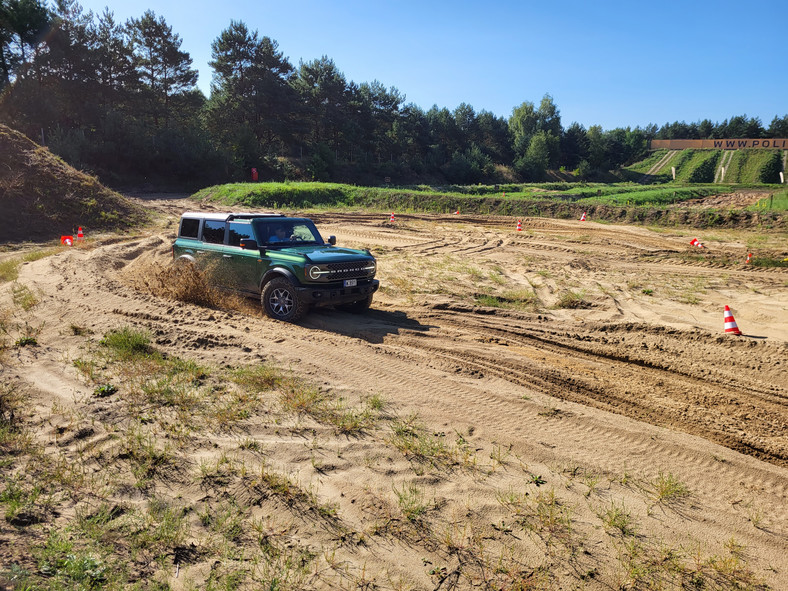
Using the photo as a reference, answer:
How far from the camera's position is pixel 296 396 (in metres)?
5.95

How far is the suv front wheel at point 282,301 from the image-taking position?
895 cm

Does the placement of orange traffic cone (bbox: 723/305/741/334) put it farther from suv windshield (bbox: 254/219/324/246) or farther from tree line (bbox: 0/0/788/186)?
tree line (bbox: 0/0/788/186)

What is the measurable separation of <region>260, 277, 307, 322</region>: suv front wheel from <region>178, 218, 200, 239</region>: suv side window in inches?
95.0

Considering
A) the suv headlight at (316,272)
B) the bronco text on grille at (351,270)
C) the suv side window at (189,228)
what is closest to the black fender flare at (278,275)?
the suv headlight at (316,272)

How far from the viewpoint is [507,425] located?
5.52 metres

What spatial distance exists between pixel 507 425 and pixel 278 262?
208 inches

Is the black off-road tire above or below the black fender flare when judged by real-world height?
below

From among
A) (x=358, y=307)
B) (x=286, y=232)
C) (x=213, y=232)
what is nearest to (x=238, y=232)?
(x=213, y=232)

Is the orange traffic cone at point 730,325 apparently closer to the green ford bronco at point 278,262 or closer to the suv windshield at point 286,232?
the green ford bronco at point 278,262

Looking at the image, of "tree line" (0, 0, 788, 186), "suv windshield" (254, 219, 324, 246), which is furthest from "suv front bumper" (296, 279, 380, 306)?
"tree line" (0, 0, 788, 186)

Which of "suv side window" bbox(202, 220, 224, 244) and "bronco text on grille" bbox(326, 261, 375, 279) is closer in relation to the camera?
"bronco text on grille" bbox(326, 261, 375, 279)

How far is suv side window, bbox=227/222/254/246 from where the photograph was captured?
31.9ft

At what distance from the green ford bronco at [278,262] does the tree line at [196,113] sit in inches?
1331

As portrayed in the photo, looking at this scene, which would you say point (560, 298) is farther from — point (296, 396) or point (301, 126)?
point (301, 126)
